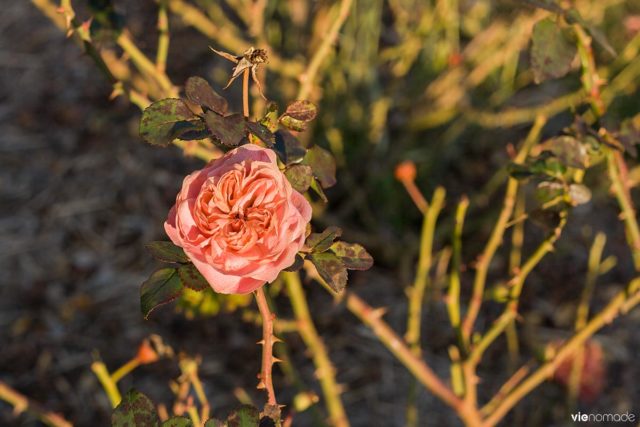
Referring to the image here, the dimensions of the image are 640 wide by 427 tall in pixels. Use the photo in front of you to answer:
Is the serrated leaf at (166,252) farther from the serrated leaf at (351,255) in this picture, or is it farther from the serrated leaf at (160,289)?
the serrated leaf at (351,255)

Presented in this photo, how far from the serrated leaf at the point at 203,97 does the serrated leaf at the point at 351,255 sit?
0.69 ft

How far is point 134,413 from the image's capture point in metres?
0.82

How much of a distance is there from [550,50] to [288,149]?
507 mm

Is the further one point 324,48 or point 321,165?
point 324,48

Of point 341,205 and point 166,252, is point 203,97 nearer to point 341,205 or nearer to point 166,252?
point 166,252

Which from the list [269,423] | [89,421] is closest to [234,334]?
[89,421]

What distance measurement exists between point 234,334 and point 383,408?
493mm

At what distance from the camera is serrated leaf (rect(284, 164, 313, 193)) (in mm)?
795

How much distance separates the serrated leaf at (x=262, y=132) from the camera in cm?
Answer: 75

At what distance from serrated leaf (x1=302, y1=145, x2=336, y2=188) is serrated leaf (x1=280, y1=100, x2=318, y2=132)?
52 mm

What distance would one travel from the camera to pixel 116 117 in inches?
105

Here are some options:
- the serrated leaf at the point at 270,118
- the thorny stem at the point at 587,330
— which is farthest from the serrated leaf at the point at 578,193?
the serrated leaf at the point at 270,118

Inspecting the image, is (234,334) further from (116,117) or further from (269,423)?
(269,423)

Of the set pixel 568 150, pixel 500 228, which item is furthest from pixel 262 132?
pixel 500 228
